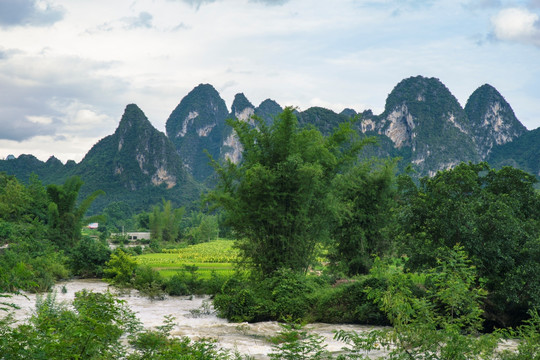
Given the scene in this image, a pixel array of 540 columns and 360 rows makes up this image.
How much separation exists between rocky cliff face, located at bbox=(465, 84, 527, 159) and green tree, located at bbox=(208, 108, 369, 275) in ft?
327

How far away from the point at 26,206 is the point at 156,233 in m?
19.4

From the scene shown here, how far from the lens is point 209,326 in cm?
982

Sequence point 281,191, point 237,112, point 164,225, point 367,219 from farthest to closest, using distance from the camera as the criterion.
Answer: point 237,112, point 164,225, point 367,219, point 281,191

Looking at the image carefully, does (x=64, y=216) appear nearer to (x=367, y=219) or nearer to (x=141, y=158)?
(x=367, y=219)

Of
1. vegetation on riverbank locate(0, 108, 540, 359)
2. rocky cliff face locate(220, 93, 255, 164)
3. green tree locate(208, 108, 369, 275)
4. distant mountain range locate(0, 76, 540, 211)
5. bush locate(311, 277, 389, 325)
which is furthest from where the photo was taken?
rocky cliff face locate(220, 93, 255, 164)

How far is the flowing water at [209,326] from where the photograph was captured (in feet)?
25.9

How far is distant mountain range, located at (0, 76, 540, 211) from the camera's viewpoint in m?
89.2

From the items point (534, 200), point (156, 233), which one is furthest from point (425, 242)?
point (156, 233)

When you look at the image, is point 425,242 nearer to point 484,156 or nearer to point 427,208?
point 427,208

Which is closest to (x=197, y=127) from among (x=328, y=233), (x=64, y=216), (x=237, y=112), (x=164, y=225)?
(x=237, y=112)

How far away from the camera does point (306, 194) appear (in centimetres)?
1148

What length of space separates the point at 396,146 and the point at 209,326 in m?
90.9

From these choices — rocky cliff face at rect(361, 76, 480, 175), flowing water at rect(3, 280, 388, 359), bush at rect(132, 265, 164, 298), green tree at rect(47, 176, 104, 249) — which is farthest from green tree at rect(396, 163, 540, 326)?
rocky cliff face at rect(361, 76, 480, 175)

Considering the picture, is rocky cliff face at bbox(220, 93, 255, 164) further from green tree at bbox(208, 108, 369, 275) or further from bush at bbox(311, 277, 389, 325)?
bush at bbox(311, 277, 389, 325)
